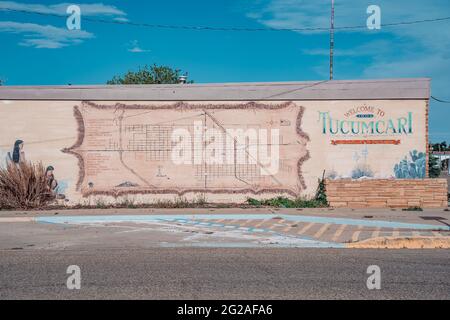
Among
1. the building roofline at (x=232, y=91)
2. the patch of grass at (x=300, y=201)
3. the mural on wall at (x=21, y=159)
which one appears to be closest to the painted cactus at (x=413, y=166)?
the building roofline at (x=232, y=91)

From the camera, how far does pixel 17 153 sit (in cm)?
1956

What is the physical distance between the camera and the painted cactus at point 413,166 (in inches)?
745

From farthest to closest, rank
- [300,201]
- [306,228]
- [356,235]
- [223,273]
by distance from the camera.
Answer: [300,201] → [306,228] → [356,235] → [223,273]

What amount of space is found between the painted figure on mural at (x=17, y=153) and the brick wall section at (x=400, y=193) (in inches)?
459

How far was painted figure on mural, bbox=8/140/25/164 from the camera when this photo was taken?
1953 centimetres

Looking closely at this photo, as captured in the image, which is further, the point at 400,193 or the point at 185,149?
the point at 185,149

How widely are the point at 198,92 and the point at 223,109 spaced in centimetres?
107

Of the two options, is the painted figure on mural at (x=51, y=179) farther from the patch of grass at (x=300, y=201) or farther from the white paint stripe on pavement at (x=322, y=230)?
the white paint stripe on pavement at (x=322, y=230)

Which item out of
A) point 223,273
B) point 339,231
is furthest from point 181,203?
point 223,273

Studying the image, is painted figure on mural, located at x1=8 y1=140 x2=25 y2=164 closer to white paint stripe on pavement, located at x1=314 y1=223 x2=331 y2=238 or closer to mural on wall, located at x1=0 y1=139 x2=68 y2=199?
mural on wall, located at x1=0 y1=139 x2=68 y2=199

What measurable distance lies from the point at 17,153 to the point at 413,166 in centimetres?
1396

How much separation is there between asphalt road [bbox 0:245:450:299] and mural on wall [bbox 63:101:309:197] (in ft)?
27.1

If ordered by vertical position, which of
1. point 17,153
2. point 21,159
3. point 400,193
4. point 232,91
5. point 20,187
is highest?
point 232,91

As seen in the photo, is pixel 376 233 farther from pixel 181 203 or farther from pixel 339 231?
pixel 181 203
